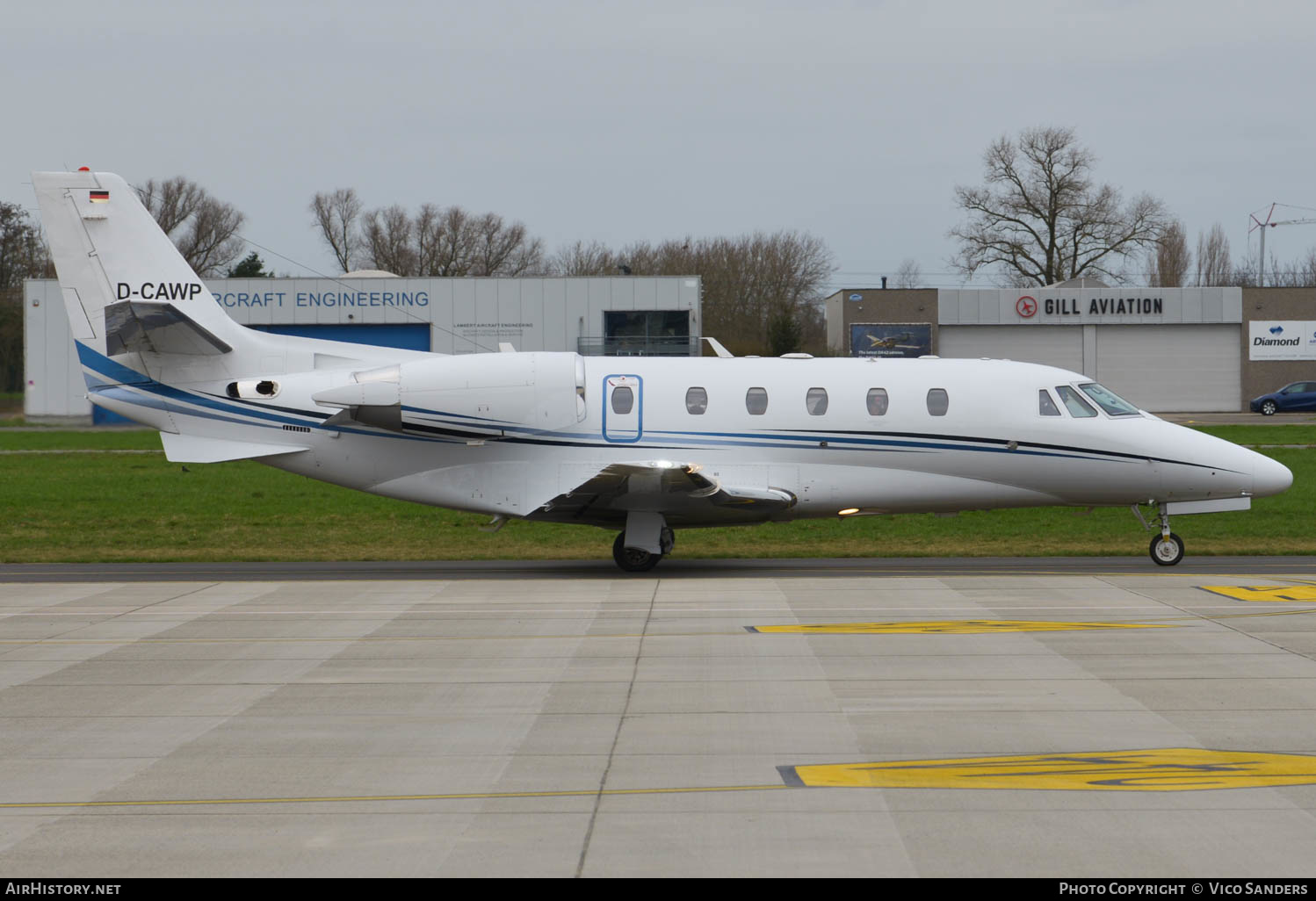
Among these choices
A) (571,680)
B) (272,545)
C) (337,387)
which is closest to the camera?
(571,680)

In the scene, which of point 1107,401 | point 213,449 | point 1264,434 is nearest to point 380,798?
point 213,449

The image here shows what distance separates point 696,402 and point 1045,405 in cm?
512

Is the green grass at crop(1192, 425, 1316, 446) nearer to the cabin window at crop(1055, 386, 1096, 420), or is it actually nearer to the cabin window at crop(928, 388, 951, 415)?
the cabin window at crop(1055, 386, 1096, 420)

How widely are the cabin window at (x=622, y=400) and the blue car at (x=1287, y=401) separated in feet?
171

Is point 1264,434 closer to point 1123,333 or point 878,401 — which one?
point 1123,333

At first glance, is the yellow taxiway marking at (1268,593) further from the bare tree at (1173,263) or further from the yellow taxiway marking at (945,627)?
the bare tree at (1173,263)

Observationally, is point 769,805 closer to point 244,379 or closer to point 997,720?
point 997,720

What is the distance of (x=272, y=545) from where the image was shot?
81.5ft

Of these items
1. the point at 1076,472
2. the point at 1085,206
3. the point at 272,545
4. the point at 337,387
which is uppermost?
the point at 1085,206

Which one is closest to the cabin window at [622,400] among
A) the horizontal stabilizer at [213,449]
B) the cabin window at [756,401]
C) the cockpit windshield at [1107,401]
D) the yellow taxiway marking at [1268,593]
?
the cabin window at [756,401]

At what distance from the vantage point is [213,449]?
1970 cm

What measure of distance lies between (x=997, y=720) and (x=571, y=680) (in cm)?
355

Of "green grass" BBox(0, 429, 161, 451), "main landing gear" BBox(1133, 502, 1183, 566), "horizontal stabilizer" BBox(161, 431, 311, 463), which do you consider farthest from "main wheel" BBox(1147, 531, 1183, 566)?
"green grass" BBox(0, 429, 161, 451)

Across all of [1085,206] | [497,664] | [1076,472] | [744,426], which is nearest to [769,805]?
[497,664]
